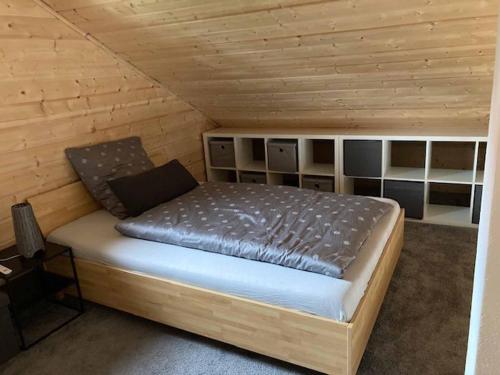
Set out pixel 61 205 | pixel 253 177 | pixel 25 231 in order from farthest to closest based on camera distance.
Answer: pixel 253 177 < pixel 61 205 < pixel 25 231

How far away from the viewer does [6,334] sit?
2008mm

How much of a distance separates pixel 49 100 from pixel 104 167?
0.53 meters

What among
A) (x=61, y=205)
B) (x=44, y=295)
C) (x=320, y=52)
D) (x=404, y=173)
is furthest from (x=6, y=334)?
(x=404, y=173)

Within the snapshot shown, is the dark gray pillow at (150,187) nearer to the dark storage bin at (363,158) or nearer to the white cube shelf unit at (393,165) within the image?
the white cube shelf unit at (393,165)

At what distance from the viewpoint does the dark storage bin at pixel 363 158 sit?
329cm

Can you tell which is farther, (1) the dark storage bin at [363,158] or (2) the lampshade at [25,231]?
(1) the dark storage bin at [363,158]

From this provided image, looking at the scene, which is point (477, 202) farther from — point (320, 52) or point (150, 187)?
point (150, 187)

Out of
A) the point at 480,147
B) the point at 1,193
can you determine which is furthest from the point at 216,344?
the point at 480,147

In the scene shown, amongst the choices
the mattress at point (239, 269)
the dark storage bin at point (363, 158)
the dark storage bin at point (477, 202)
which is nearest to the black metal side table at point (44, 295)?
the mattress at point (239, 269)

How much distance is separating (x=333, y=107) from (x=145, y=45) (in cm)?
152

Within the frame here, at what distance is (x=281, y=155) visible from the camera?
369 centimetres

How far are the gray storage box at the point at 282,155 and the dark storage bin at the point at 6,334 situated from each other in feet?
7.77

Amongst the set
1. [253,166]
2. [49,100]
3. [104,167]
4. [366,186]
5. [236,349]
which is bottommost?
[236,349]

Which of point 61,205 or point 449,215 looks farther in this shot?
point 449,215
